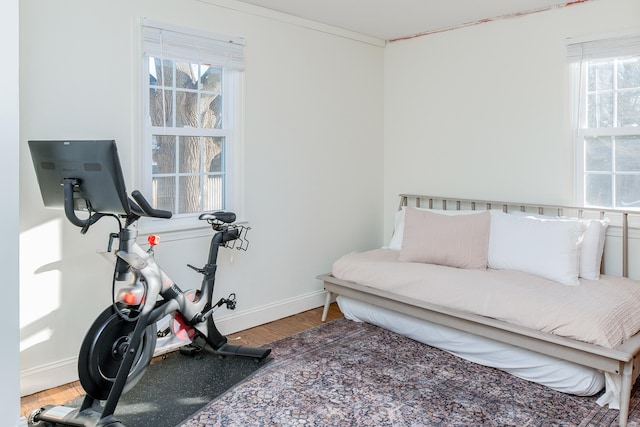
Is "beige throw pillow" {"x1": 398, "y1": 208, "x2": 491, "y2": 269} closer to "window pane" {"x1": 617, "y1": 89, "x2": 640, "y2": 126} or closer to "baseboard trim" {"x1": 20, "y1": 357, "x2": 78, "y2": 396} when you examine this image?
"window pane" {"x1": 617, "y1": 89, "x2": 640, "y2": 126}

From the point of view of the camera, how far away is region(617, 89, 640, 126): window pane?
11.2 ft

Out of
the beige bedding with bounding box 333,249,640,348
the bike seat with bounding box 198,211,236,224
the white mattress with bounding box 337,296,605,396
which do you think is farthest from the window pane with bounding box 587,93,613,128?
the bike seat with bounding box 198,211,236,224

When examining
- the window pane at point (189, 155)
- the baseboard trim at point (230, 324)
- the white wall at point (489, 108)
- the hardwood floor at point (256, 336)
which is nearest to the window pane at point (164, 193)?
the window pane at point (189, 155)

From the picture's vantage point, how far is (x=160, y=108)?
10.7 feet

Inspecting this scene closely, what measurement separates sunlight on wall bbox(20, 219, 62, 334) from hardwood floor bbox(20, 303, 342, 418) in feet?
1.02

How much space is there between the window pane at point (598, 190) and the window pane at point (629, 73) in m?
0.65

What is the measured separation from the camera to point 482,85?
413 cm

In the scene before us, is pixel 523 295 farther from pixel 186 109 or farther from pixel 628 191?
pixel 186 109

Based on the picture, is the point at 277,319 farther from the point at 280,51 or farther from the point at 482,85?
the point at 482,85

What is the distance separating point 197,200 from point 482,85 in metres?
2.52

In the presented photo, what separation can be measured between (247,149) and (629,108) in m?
2.74

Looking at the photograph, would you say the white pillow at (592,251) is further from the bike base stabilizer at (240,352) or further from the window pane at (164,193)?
the window pane at (164,193)

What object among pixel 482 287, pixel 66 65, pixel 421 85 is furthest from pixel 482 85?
pixel 66 65

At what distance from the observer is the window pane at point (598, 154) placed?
3.55 m
